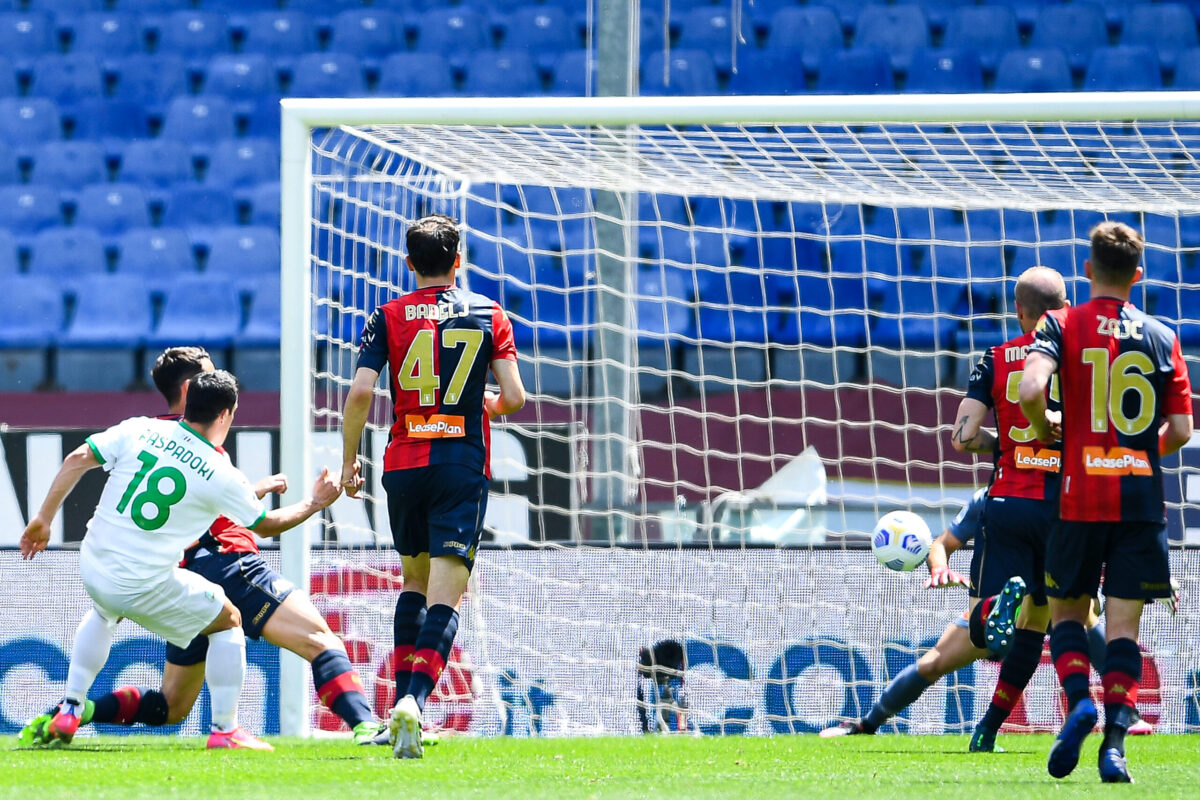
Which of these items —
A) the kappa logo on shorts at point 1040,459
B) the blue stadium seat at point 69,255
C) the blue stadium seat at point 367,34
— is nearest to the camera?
the kappa logo on shorts at point 1040,459

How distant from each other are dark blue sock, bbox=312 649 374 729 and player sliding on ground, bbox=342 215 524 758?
0.26 meters

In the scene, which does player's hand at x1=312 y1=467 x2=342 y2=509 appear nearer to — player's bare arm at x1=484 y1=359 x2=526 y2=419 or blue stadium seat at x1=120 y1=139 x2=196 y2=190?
player's bare arm at x1=484 y1=359 x2=526 y2=419

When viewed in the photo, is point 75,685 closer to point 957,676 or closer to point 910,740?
point 910,740

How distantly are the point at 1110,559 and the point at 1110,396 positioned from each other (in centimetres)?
41

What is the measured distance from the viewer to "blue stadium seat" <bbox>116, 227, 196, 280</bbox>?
1045 centimetres

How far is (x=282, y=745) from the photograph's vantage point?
4.99 meters

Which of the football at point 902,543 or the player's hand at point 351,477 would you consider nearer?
the player's hand at point 351,477

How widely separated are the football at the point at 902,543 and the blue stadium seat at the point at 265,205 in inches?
264

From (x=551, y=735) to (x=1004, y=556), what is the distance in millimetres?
1900

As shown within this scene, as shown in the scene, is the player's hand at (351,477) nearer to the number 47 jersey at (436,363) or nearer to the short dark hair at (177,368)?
the number 47 jersey at (436,363)

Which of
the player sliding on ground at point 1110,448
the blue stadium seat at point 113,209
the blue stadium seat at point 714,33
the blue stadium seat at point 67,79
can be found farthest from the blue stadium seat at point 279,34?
the player sliding on ground at point 1110,448

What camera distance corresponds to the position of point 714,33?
11.6 m

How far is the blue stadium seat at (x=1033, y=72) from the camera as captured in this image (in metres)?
11.0

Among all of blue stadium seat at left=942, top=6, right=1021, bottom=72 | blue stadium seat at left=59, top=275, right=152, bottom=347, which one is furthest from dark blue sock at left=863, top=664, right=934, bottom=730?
blue stadium seat at left=942, top=6, right=1021, bottom=72
